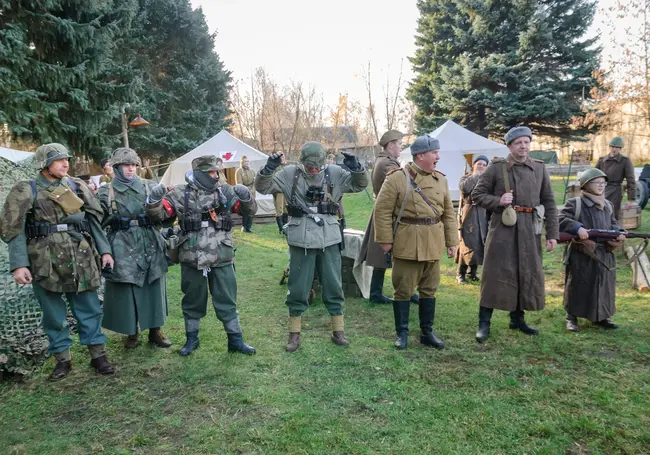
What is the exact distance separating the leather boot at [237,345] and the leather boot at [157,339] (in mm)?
719

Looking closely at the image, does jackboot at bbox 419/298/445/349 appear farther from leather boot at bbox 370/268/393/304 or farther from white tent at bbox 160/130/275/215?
white tent at bbox 160/130/275/215

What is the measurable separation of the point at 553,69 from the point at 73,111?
21.6 meters

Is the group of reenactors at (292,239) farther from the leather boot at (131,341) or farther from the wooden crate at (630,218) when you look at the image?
the wooden crate at (630,218)

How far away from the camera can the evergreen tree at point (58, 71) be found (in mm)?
9922

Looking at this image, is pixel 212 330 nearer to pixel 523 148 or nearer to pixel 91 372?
pixel 91 372

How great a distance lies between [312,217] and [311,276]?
594mm

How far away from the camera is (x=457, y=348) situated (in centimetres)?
436

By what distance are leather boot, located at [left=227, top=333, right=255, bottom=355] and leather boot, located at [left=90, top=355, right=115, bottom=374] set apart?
1.06 meters

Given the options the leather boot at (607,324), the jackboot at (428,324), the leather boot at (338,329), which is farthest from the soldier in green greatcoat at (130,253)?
the leather boot at (607,324)

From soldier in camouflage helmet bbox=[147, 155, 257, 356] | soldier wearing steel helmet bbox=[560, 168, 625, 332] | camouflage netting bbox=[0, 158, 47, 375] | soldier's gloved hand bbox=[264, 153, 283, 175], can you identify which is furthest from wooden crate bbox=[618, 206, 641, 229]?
camouflage netting bbox=[0, 158, 47, 375]

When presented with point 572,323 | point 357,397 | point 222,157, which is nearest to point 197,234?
point 357,397

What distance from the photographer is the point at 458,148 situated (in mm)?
14984

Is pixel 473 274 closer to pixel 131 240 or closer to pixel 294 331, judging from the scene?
pixel 294 331

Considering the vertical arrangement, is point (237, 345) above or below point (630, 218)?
below
